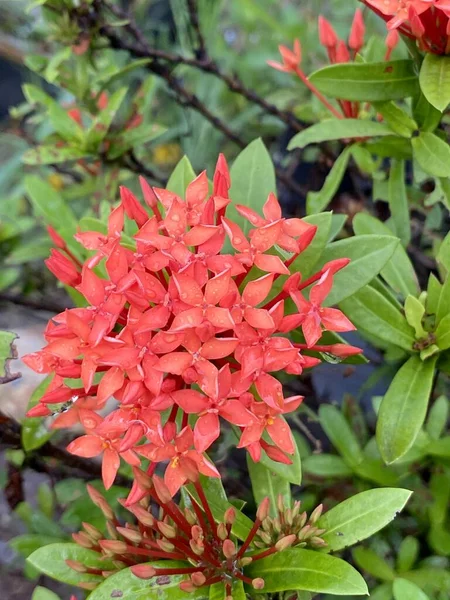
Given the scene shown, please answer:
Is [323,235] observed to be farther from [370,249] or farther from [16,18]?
[16,18]

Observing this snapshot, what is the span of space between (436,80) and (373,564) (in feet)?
2.83

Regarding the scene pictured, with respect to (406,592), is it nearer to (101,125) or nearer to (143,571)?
(143,571)

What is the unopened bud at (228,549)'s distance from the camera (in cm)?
73

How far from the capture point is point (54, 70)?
4.45 feet

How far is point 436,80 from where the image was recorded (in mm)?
864

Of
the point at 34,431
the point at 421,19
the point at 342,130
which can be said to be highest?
the point at 421,19

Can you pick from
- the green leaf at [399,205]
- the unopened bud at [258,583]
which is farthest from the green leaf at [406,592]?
the green leaf at [399,205]

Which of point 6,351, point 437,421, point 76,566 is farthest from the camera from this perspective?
point 437,421

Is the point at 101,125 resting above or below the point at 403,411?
above

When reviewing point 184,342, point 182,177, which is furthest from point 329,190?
point 184,342

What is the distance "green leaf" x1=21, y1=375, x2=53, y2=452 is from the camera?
1.04 meters

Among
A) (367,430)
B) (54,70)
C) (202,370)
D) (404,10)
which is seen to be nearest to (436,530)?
(367,430)

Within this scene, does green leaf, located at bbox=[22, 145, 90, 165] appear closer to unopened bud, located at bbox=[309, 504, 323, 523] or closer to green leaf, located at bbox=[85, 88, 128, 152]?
green leaf, located at bbox=[85, 88, 128, 152]

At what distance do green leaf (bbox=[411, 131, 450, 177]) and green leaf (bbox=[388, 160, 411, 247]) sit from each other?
0.39 ft
